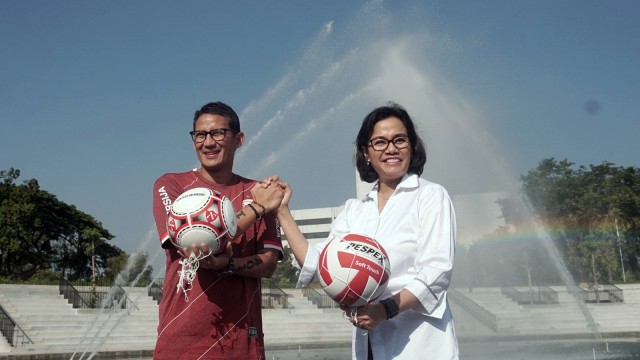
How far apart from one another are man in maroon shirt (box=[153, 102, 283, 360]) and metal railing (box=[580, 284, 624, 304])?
1295 inches

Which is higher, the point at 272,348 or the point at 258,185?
the point at 272,348

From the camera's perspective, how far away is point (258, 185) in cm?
375

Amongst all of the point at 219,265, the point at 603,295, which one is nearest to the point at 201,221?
the point at 219,265

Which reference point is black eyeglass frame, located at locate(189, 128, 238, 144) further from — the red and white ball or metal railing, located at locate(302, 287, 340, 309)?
metal railing, located at locate(302, 287, 340, 309)

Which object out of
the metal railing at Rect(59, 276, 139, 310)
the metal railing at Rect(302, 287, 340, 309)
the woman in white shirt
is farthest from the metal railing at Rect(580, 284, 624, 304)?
the woman in white shirt

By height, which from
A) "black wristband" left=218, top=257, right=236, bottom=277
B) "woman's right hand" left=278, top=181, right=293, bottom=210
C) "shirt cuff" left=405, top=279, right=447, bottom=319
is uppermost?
"woman's right hand" left=278, top=181, right=293, bottom=210

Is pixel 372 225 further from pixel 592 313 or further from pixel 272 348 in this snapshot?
pixel 592 313

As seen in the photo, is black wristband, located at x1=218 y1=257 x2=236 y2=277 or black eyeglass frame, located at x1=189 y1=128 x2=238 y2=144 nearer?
black wristband, located at x1=218 y1=257 x2=236 y2=277

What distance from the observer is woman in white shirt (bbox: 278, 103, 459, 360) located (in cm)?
304

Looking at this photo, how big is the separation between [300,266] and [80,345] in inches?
789

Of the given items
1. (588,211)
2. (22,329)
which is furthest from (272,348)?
(588,211)

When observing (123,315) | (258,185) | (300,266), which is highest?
(123,315)

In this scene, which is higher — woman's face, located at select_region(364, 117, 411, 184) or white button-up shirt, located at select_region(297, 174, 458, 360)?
woman's face, located at select_region(364, 117, 411, 184)

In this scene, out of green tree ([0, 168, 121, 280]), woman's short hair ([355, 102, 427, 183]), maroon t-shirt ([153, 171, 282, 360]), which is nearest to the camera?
maroon t-shirt ([153, 171, 282, 360])
